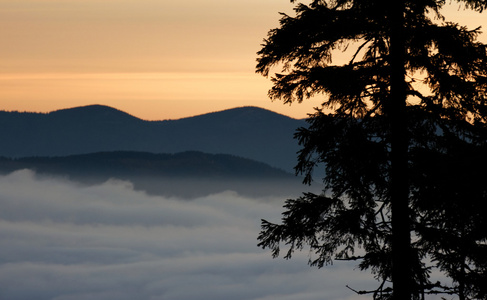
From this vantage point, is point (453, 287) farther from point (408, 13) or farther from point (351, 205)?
point (408, 13)

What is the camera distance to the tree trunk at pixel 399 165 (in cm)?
1442

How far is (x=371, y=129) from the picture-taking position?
15719 mm

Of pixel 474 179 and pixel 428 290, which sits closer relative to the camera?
pixel 474 179

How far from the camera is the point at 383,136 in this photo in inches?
606

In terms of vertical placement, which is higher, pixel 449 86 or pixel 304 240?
pixel 449 86

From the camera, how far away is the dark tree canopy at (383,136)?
48.6 feet

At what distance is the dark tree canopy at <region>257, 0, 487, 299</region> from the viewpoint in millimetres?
14820

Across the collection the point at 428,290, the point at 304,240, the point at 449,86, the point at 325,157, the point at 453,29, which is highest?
the point at 453,29

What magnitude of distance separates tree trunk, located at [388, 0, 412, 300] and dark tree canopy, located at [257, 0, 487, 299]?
0.20 ft

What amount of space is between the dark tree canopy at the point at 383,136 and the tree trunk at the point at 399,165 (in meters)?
0.06

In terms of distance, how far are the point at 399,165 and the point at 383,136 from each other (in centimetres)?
111

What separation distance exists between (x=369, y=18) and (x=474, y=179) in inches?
141

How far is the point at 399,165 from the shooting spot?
47.3 feet

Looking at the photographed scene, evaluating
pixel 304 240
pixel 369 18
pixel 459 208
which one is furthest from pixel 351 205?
pixel 369 18
